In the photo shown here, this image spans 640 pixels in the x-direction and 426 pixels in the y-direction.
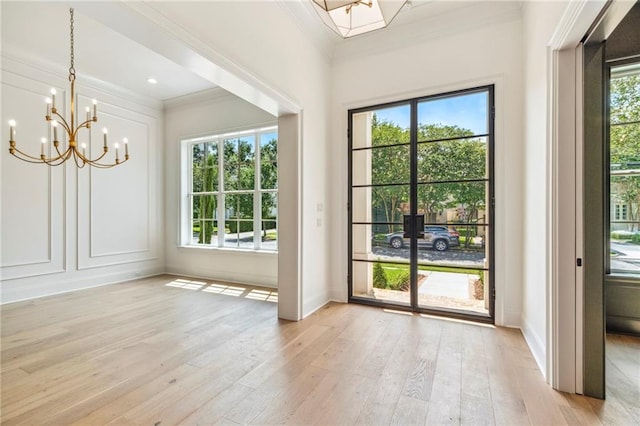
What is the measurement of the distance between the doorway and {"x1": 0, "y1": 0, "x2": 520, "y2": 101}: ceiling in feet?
2.57

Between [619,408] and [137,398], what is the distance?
2975 mm

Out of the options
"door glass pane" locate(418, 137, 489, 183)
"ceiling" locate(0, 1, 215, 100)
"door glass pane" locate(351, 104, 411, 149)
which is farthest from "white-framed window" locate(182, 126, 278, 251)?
"door glass pane" locate(418, 137, 489, 183)

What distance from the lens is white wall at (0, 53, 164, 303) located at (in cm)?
390

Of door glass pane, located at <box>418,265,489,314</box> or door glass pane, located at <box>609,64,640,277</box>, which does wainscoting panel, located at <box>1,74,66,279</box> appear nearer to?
door glass pane, located at <box>418,265,489,314</box>

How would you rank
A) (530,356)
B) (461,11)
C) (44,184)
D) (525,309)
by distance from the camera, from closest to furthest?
(530,356) < (525,309) < (461,11) < (44,184)

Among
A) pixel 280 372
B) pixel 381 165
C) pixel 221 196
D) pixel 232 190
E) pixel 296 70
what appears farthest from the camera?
pixel 221 196

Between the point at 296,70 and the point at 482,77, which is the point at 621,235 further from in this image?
the point at 296,70

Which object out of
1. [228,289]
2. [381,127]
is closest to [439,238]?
[381,127]

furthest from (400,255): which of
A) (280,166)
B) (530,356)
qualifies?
(280,166)

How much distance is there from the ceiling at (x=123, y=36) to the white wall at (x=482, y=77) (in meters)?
0.03

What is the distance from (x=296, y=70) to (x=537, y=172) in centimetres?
255

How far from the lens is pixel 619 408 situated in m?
1.76

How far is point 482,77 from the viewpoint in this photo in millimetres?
→ 3154

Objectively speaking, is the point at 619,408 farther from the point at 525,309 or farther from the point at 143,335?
the point at 143,335
